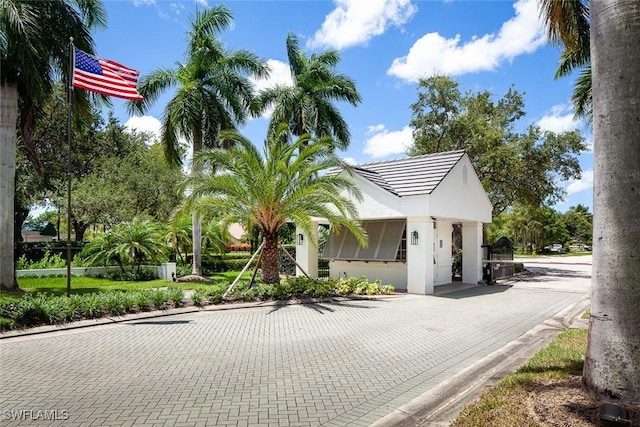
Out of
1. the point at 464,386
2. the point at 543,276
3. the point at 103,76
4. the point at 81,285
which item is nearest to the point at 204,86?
the point at 103,76

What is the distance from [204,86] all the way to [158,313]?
12769 millimetres

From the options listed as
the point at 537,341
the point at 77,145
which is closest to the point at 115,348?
the point at 537,341

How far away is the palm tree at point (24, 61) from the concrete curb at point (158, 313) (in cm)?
619

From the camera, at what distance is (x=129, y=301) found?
1090 centimetres

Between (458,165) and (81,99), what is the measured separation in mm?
15649

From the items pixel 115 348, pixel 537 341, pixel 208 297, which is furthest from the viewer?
pixel 208 297

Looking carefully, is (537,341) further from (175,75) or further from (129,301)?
(175,75)

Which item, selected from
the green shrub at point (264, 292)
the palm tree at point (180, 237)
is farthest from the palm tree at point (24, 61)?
the palm tree at point (180, 237)

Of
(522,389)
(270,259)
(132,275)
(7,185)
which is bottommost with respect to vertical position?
(132,275)

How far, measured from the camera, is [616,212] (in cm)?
454

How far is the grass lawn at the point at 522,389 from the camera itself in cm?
439

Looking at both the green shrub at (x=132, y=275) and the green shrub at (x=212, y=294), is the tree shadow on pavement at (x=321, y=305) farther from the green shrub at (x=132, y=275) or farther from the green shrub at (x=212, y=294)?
the green shrub at (x=132, y=275)

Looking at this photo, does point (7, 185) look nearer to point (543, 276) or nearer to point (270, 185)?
point (270, 185)

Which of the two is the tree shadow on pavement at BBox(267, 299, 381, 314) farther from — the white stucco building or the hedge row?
the white stucco building
